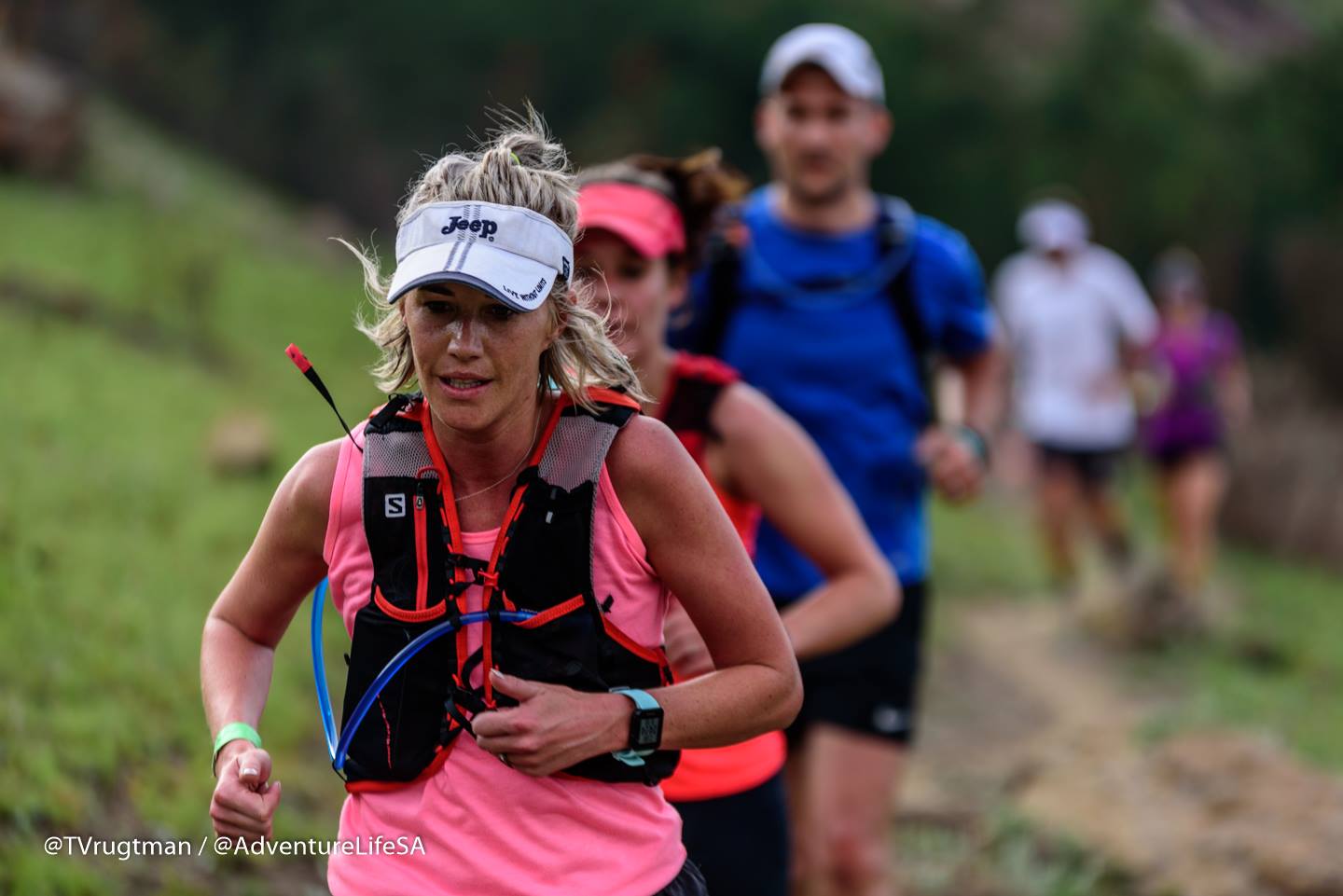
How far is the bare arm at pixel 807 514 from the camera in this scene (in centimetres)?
343

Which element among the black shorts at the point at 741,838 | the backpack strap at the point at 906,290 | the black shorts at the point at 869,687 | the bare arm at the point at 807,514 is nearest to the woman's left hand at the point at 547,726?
the black shorts at the point at 741,838

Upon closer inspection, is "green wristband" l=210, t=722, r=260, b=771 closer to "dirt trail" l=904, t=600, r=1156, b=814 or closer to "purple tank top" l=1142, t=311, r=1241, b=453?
"dirt trail" l=904, t=600, r=1156, b=814

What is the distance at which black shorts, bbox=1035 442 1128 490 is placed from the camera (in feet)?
33.6

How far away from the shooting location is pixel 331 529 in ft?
8.00

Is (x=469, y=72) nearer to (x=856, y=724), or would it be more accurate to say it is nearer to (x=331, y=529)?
(x=856, y=724)

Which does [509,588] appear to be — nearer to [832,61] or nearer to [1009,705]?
[832,61]

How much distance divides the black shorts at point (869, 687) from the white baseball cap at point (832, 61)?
1.52m

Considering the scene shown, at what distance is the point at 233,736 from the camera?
2441mm

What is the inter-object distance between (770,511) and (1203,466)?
25.4 ft

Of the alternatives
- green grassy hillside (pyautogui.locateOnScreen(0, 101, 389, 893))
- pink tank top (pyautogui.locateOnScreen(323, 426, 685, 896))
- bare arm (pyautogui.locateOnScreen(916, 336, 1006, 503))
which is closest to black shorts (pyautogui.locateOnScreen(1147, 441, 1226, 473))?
green grassy hillside (pyautogui.locateOnScreen(0, 101, 389, 893))

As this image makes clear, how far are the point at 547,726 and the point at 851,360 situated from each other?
2449 mm

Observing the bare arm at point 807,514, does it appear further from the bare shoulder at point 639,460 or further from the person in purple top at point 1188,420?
the person in purple top at point 1188,420

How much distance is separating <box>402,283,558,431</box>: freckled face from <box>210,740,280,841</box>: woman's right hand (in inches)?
21.7

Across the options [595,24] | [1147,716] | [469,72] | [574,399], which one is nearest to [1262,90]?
[595,24]
